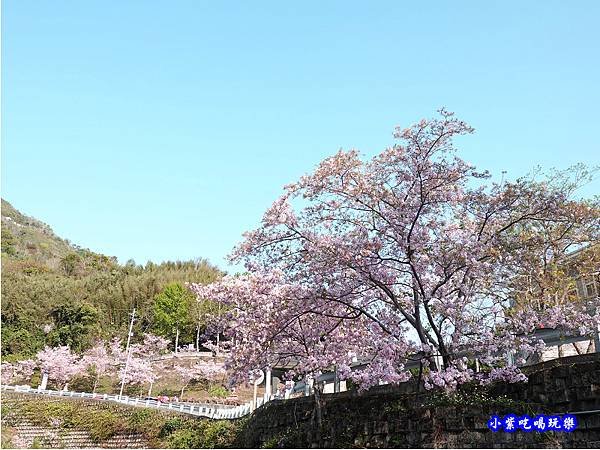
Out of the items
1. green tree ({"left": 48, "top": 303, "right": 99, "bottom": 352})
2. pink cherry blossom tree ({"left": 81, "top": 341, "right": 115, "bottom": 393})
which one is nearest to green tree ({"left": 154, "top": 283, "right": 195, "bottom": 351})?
green tree ({"left": 48, "top": 303, "right": 99, "bottom": 352})

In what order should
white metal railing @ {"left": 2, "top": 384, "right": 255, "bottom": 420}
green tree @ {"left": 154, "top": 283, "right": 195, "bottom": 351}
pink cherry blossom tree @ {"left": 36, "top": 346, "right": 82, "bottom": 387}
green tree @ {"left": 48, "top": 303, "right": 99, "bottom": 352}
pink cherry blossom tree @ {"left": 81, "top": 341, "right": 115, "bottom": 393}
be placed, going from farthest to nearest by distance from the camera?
green tree @ {"left": 154, "top": 283, "right": 195, "bottom": 351}
green tree @ {"left": 48, "top": 303, "right": 99, "bottom": 352}
pink cherry blossom tree @ {"left": 81, "top": 341, "right": 115, "bottom": 393}
pink cherry blossom tree @ {"left": 36, "top": 346, "right": 82, "bottom": 387}
white metal railing @ {"left": 2, "top": 384, "right": 255, "bottom": 420}

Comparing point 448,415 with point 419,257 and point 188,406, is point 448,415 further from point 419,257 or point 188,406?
point 188,406

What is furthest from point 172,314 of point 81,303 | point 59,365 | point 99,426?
point 99,426

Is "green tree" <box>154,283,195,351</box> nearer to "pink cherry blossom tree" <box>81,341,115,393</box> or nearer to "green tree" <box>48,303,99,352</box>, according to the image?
"green tree" <box>48,303,99,352</box>

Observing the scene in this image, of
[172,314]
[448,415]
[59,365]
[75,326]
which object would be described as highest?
[172,314]

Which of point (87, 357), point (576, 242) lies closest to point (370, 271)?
point (576, 242)

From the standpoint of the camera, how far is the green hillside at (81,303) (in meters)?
43.2

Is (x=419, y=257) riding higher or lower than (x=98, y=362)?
lower

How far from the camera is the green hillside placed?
142 ft

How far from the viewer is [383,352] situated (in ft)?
28.4

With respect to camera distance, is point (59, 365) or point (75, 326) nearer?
point (59, 365)

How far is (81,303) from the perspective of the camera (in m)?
45.3

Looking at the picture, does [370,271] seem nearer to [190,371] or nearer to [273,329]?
[273,329]

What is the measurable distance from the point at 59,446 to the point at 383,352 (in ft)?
65.0
